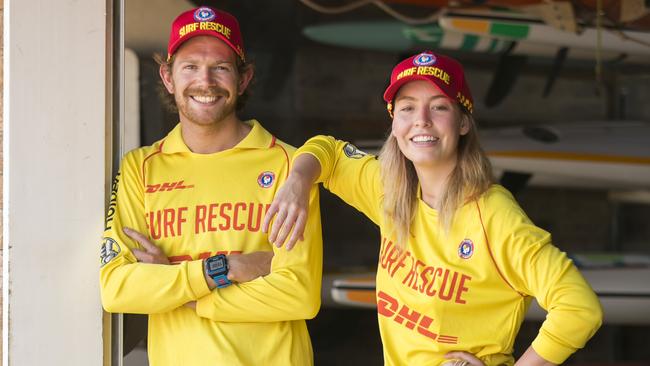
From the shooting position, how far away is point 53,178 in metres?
2.66

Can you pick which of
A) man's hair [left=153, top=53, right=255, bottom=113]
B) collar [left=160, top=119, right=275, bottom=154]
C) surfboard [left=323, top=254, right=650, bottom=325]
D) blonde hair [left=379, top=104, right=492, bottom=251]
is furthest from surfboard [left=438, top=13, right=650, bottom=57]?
blonde hair [left=379, top=104, right=492, bottom=251]

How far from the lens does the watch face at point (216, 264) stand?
249 cm

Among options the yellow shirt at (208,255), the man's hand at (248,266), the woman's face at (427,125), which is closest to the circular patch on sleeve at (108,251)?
the yellow shirt at (208,255)

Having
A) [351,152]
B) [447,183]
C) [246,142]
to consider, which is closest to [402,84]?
[447,183]

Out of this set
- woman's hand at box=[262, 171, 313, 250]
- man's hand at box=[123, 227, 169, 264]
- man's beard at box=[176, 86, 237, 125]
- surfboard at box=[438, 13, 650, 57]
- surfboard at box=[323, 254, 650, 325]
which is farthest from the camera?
surfboard at box=[438, 13, 650, 57]

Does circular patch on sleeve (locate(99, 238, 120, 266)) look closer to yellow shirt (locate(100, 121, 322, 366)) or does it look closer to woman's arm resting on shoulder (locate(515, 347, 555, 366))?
yellow shirt (locate(100, 121, 322, 366))

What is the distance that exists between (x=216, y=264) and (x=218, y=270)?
0.06 ft

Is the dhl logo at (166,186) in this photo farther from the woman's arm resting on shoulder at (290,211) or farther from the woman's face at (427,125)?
the woman's face at (427,125)

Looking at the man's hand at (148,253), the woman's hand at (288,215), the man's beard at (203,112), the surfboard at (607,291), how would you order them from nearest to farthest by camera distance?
the woman's hand at (288,215) → the man's hand at (148,253) → the man's beard at (203,112) → the surfboard at (607,291)

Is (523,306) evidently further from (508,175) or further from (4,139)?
(508,175)

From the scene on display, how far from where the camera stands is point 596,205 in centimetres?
916

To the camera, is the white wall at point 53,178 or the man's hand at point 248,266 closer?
the man's hand at point 248,266

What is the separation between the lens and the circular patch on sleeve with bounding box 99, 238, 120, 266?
2.58 metres

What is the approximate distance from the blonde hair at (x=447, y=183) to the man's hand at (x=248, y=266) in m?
0.35
